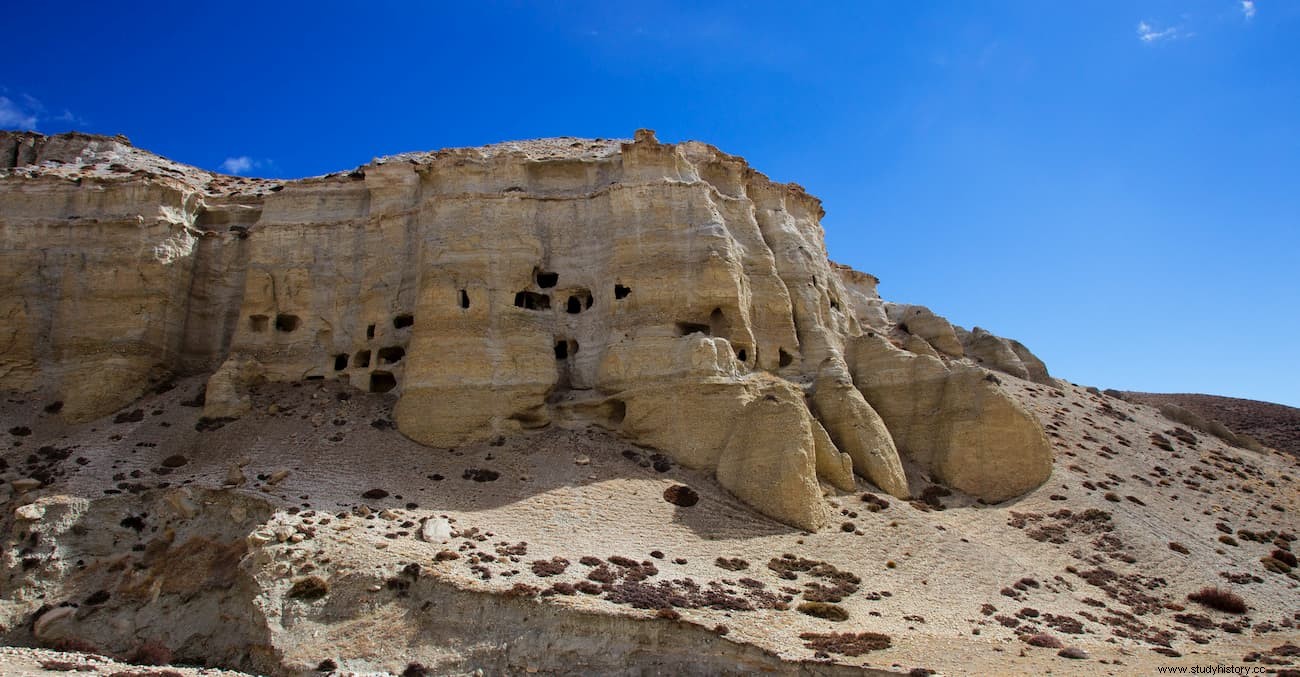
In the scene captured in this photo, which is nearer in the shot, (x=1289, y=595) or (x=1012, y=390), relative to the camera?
(x=1289, y=595)

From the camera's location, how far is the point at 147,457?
33500 mm

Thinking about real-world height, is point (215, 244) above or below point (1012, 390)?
above

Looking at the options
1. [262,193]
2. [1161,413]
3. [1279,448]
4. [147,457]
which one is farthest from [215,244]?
[1279,448]

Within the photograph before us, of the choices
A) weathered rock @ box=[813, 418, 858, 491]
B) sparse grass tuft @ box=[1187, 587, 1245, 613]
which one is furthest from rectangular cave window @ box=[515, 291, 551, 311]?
sparse grass tuft @ box=[1187, 587, 1245, 613]

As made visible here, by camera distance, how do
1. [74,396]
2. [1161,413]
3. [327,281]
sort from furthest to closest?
[1161,413] < [327,281] < [74,396]

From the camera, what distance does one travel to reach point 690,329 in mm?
38031

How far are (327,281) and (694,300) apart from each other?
63.1ft

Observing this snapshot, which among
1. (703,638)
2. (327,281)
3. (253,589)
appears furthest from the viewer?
(327,281)

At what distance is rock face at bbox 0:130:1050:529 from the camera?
3503 cm

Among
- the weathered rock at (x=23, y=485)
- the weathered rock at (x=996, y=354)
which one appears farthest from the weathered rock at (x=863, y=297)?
the weathered rock at (x=23, y=485)

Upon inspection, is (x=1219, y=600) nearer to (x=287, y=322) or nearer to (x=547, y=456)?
(x=547, y=456)

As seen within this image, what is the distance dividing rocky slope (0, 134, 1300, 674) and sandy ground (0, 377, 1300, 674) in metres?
0.16

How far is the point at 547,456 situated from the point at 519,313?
7637mm

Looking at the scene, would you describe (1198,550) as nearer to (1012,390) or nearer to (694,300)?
(1012,390)
